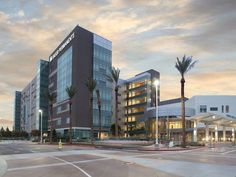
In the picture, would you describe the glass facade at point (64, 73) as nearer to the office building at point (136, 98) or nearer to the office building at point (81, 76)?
the office building at point (81, 76)

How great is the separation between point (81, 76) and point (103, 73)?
1023cm

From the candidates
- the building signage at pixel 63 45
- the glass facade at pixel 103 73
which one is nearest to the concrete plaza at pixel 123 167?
the glass facade at pixel 103 73

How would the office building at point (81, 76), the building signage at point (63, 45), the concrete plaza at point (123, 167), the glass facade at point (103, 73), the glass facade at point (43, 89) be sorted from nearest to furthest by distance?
the concrete plaza at point (123, 167)
the office building at point (81, 76)
the glass facade at point (103, 73)
the building signage at point (63, 45)
the glass facade at point (43, 89)

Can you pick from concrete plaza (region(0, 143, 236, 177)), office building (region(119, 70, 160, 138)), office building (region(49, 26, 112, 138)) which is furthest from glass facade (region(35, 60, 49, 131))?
concrete plaza (region(0, 143, 236, 177))

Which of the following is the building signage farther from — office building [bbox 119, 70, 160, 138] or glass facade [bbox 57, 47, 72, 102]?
office building [bbox 119, 70, 160, 138]

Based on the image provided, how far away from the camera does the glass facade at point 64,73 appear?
411 ft

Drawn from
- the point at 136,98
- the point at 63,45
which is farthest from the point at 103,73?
the point at 136,98

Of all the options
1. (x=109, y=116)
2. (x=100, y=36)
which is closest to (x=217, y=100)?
(x=109, y=116)

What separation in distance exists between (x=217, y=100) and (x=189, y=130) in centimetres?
1915

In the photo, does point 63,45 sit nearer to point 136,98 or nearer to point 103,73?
point 103,73

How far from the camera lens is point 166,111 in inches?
5113

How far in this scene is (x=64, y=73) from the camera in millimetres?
130250

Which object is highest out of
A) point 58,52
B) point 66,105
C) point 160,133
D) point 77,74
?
point 58,52

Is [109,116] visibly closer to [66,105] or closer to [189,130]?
[66,105]
